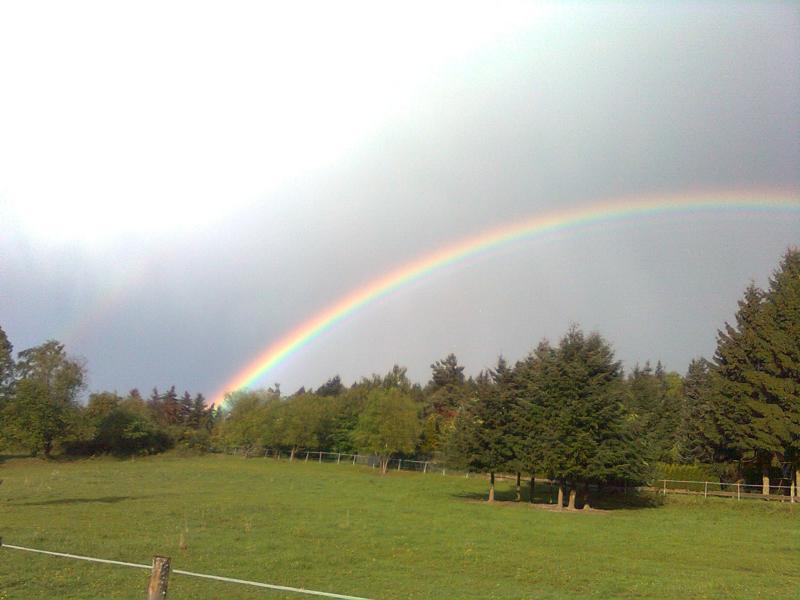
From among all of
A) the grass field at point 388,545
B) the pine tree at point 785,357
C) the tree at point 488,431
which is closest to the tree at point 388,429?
the tree at point 488,431

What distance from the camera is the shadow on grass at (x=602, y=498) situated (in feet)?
145

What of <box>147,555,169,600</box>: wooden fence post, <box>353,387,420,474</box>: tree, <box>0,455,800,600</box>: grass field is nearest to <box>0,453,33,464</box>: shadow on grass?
<box>353,387,420,474</box>: tree

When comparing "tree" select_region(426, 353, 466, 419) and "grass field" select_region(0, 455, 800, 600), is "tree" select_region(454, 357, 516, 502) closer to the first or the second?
"grass field" select_region(0, 455, 800, 600)

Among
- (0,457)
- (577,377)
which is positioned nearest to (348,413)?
(0,457)

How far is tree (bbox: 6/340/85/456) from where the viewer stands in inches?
3024

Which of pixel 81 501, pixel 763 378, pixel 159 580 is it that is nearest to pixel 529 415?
pixel 763 378

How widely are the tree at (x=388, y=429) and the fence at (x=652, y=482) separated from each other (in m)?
4.69

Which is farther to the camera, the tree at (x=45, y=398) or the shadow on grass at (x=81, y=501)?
the tree at (x=45, y=398)

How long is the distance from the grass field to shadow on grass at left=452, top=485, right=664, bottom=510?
184 inches

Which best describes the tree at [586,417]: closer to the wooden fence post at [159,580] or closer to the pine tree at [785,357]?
the pine tree at [785,357]

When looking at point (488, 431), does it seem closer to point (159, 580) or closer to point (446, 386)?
point (159, 580)

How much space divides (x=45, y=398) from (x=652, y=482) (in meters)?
70.9

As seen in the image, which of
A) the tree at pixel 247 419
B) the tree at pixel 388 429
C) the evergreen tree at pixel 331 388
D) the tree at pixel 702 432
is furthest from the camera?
the evergreen tree at pixel 331 388

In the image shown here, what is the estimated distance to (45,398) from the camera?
3083 inches
